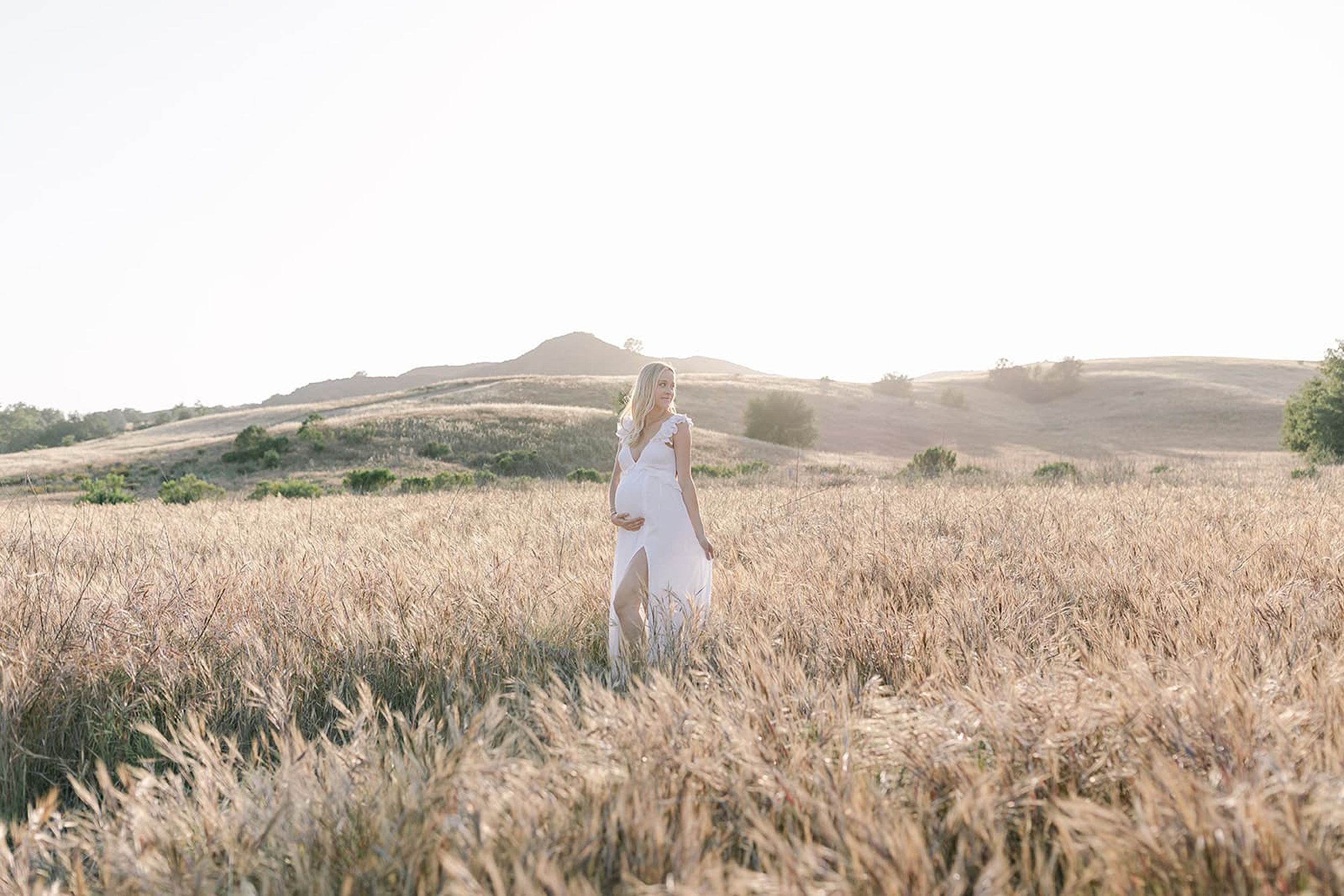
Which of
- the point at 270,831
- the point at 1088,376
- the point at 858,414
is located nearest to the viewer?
the point at 270,831

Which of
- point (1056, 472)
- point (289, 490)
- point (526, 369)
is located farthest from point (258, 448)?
point (526, 369)

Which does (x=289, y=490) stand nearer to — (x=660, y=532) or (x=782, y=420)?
(x=660, y=532)

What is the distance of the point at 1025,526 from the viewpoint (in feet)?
22.8

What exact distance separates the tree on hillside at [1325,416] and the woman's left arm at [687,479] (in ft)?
137

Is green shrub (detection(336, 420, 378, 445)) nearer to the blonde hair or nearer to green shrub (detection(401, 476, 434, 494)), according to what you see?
green shrub (detection(401, 476, 434, 494))

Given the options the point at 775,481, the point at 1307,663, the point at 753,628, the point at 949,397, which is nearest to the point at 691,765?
the point at 753,628

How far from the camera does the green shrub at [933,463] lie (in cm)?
2155

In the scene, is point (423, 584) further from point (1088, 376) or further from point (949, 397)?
point (1088, 376)

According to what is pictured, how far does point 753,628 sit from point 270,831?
86.9 inches

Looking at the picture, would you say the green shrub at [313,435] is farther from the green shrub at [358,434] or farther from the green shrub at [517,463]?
the green shrub at [517,463]

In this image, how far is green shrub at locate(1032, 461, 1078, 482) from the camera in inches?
617

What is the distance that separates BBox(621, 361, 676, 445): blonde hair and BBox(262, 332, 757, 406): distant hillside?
446 feet

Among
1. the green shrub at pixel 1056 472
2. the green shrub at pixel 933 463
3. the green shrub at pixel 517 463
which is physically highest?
the green shrub at pixel 1056 472

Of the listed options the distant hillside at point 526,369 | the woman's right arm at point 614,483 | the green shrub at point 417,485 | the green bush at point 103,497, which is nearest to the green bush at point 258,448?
the green bush at point 103,497
